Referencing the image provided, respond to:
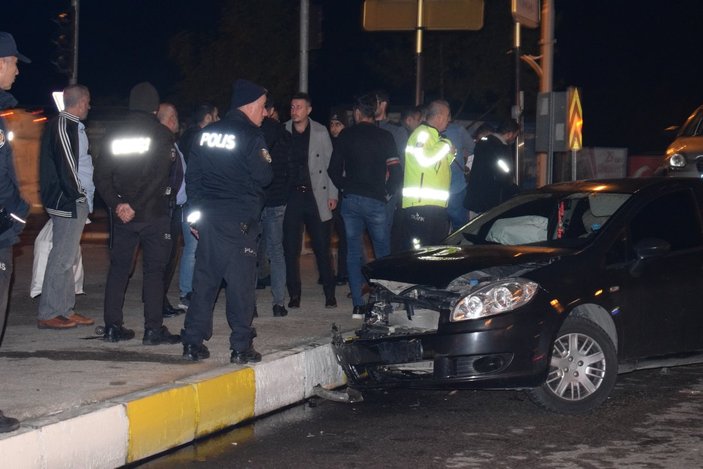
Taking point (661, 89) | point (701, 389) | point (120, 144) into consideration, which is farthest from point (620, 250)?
point (661, 89)

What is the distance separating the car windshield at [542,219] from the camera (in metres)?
8.34

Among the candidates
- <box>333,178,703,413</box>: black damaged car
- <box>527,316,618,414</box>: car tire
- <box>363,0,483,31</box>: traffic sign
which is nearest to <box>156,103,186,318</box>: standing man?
<box>333,178,703,413</box>: black damaged car

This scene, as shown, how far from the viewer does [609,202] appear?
836 cm

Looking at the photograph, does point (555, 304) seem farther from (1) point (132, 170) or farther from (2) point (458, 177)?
(2) point (458, 177)

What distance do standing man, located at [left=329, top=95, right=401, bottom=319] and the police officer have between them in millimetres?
2257

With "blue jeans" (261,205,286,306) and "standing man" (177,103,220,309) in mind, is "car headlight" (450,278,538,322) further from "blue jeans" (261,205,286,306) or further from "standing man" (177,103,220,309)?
"standing man" (177,103,220,309)

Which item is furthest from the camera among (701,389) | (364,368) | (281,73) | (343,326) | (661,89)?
(661,89)

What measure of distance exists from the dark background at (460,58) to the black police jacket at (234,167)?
3376 cm

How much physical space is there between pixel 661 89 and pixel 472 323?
49.8 metres

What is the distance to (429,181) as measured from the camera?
10.3m

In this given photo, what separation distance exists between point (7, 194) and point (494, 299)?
9.54ft

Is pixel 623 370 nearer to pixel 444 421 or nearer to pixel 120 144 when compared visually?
pixel 444 421

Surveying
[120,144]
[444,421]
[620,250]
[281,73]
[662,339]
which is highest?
[281,73]

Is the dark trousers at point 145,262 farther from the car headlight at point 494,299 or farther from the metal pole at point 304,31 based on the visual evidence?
the metal pole at point 304,31
